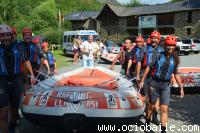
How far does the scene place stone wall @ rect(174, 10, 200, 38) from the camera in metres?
54.5

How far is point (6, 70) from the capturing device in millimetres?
6578

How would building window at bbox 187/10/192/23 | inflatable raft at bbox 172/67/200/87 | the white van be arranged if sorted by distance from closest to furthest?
inflatable raft at bbox 172/67/200/87, the white van, building window at bbox 187/10/192/23

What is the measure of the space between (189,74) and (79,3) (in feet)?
423

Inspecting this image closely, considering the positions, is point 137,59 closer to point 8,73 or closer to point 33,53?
point 33,53

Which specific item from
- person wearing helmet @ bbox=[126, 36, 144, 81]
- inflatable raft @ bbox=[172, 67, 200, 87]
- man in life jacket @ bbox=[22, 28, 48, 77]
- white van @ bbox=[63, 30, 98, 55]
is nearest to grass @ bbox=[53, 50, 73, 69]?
white van @ bbox=[63, 30, 98, 55]

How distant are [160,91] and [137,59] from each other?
182 centimetres

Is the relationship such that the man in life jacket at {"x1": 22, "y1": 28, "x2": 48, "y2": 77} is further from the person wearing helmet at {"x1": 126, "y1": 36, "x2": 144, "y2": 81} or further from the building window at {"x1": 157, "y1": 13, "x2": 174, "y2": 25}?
the building window at {"x1": 157, "y1": 13, "x2": 174, "y2": 25}

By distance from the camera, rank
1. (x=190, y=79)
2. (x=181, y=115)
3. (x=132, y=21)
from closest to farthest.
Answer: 1. (x=181, y=115)
2. (x=190, y=79)
3. (x=132, y=21)

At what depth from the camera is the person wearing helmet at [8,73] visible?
6410mm

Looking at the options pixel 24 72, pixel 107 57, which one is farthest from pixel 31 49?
pixel 107 57

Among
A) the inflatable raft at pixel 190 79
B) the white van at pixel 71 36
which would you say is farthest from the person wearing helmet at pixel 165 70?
the white van at pixel 71 36

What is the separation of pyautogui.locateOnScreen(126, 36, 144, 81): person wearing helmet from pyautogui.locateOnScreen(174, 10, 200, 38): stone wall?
44.4 meters

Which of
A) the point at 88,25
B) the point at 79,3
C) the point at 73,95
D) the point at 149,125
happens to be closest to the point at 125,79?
the point at 149,125

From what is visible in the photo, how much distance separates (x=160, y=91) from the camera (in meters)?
7.21
